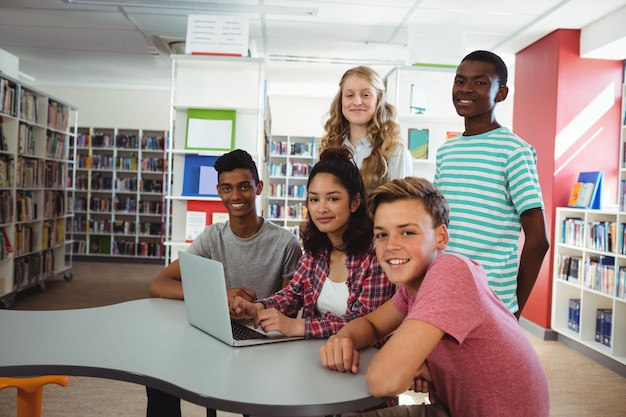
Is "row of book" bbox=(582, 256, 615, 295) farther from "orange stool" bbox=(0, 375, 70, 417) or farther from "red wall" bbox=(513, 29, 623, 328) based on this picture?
"orange stool" bbox=(0, 375, 70, 417)

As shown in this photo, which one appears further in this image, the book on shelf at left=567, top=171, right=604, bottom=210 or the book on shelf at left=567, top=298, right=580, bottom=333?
the book on shelf at left=567, top=298, right=580, bottom=333

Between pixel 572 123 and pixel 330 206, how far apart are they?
3.80 m

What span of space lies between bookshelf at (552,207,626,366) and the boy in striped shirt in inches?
109

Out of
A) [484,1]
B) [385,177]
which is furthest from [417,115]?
[385,177]

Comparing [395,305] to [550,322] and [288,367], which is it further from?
[550,322]

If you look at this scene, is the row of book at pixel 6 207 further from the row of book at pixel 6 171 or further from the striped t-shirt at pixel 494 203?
the striped t-shirt at pixel 494 203

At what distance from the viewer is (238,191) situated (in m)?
2.22

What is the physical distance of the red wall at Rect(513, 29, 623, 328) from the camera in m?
4.85

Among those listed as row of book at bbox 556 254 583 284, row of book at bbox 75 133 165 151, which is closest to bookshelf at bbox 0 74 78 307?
row of book at bbox 75 133 165 151

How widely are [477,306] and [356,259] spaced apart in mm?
615

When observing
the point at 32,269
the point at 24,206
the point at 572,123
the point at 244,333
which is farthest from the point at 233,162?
the point at 32,269

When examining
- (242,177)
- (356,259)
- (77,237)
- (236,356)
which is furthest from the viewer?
(77,237)

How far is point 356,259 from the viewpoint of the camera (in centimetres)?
172

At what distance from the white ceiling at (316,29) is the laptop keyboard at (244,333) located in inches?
141
